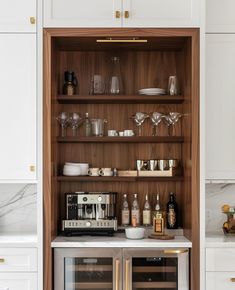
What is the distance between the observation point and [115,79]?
13.1 ft

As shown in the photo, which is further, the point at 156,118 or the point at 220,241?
the point at 156,118

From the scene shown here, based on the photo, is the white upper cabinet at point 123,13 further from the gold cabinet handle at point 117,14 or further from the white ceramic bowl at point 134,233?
the white ceramic bowl at point 134,233

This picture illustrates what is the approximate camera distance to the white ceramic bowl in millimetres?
3654

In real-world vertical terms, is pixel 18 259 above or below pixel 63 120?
below

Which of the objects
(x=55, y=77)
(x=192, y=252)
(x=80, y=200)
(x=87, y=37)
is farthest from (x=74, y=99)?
(x=192, y=252)

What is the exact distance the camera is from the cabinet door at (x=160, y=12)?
11.8 ft

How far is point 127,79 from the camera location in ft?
13.4

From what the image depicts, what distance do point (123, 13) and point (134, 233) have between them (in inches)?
57.8

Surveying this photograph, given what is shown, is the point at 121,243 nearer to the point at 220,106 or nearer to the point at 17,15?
the point at 220,106

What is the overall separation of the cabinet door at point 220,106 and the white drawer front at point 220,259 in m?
0.52

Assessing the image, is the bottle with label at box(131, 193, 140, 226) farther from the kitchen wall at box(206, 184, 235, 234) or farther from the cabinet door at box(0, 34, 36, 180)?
the cabinet door at box(0, 34, 36, 180)

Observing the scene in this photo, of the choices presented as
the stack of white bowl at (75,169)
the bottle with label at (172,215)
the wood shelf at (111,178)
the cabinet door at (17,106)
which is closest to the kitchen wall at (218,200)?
the bottle with label at (172,215)

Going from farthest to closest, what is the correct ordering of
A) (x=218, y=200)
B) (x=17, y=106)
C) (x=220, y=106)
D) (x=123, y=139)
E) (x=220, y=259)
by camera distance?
(x=218, y=200) < (x=123, y=139) < (x=220, y=106) < (x=17, y=106) < (x=220, y=259)

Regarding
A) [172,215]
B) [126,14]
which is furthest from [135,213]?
[126,14]
